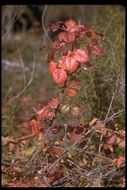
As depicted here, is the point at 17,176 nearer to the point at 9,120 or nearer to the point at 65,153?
the point at 65,153

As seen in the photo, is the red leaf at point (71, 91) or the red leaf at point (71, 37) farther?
the red leaf at point (71, 91)

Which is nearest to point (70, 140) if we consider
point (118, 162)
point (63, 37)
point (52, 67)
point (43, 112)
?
point (43, 112)

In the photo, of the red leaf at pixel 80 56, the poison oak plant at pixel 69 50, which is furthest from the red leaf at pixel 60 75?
the red leaf at pixel 80 56

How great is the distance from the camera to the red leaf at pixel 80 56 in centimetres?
280

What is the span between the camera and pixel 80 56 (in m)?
2.81

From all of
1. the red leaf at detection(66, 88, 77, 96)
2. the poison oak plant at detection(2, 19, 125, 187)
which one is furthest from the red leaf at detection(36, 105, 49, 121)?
the red leaf at detection(66, 88, 77, 96)

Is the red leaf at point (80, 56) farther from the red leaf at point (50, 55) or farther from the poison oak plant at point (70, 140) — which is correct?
the red leaf at point (50, 55)

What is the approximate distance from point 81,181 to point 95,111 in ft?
3.40

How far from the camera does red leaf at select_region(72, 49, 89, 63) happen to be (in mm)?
2801

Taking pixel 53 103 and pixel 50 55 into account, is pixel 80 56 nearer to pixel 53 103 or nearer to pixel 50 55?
pixel 50 55
